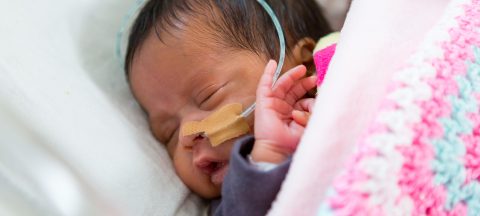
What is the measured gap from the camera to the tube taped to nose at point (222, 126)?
896 mm

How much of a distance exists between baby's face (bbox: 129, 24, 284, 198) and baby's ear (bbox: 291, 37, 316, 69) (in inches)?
3.1

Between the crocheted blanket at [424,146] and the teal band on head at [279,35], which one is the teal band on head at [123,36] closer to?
the teal band on head at [279,35]

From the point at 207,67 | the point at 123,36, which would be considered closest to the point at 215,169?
→ the point at 207,67

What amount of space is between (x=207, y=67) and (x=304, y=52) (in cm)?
19

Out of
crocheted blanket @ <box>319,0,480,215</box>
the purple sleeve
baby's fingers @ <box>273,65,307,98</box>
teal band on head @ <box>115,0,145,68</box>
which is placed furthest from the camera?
teal band on head @ <box>115,0,145,68</box>

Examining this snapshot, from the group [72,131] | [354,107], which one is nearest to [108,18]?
[72,131]

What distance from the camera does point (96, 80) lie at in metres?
1.09

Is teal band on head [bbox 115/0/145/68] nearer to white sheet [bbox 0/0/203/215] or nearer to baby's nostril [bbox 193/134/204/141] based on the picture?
white sheet [bbox 0/0/203/215]

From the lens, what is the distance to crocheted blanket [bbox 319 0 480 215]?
1.88 feet

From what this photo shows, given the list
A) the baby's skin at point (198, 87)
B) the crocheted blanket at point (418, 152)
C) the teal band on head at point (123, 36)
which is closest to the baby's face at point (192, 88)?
the baby's skin at point (198, 87)

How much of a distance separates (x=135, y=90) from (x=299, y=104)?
0.34 m

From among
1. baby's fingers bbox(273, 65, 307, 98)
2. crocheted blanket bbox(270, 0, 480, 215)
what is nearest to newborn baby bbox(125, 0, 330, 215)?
baby's fingers bbox(273, 65, 307, 98)

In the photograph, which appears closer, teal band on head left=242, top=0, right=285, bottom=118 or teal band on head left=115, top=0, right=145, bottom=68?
teal band on head left=242, top=0, right=285, bottom=118

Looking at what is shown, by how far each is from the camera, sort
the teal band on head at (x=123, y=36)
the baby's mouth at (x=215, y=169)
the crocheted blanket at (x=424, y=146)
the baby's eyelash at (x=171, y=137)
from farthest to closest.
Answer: the teal band on head at (x=123, y=36) < the baby's eyelash at (x=171, y=137) < the baby's mouth at (x=215, y=169) < the crocheted blanket at (x=424, y=146)
